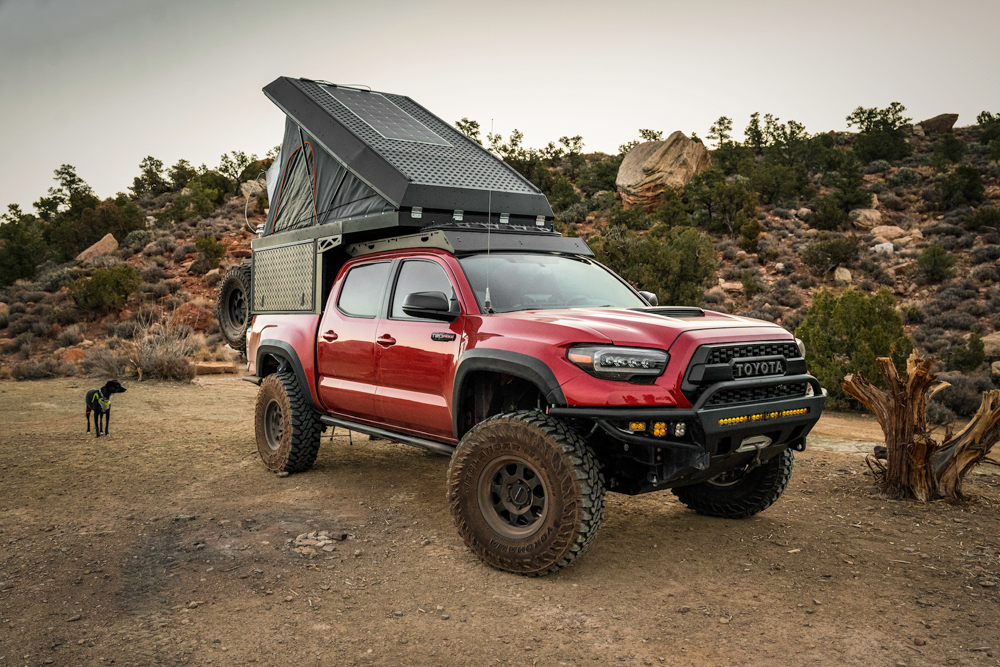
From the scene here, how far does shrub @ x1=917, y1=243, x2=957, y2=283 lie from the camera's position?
2248cm

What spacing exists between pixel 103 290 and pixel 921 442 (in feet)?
87.0

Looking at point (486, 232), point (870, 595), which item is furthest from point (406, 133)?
point (870, 595)

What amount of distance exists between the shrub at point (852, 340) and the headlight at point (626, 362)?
789cm

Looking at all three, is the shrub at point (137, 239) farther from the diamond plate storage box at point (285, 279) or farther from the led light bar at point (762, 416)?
the led light bar at point (762, 416)

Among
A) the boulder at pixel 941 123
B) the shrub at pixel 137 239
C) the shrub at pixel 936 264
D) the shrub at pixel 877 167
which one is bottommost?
the shrub at pixel 936 264

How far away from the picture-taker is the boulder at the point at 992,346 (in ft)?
49.5

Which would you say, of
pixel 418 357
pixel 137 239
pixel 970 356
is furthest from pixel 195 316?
pixel 970 356

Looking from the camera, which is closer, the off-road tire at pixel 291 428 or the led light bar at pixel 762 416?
the led light bar at pixel 762 416

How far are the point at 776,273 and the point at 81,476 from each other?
23.6 meters

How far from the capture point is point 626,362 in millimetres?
4004

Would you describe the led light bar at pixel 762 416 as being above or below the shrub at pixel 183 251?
below

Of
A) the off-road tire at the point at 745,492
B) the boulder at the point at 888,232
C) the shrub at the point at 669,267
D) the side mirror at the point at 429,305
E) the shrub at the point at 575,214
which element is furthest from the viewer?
the shrub at the point at 575,214

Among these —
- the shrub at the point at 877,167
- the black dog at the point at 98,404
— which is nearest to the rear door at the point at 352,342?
the black dog at the point at 98,404

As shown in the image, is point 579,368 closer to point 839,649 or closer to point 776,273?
point 839,649
